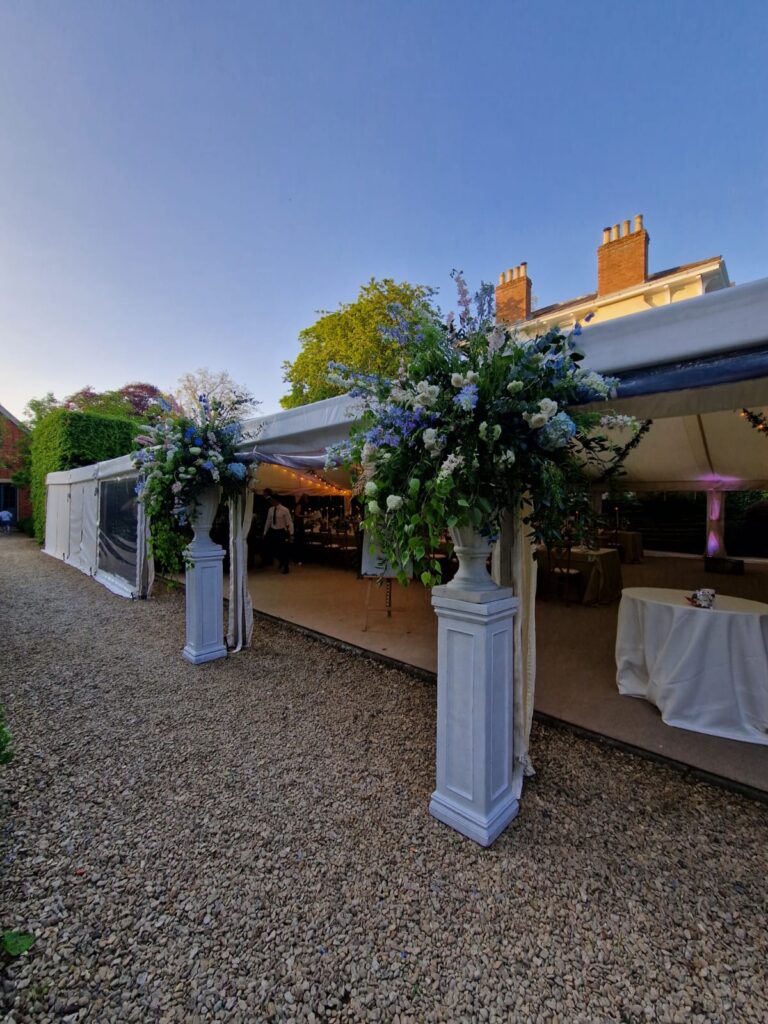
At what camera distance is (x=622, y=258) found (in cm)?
1031

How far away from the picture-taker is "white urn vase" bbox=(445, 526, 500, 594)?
1.81 meters

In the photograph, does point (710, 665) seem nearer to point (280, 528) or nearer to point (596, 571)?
point (596, 571)

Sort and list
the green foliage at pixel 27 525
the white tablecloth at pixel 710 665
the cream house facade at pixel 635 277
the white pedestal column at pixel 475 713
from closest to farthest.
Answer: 1. the white pedestal column at pixel 475 713
2. the white tablecloth at pixel 710 665
3. the cream house facade at pixel 635 277
4. the green foliage at pixel 27 525

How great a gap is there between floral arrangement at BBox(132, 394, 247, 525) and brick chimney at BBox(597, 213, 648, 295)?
35.3 ft

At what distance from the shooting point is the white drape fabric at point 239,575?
13.3ft

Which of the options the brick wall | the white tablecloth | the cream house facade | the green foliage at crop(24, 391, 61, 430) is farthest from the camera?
the green foliage at crop(24, 391, 61, 430)

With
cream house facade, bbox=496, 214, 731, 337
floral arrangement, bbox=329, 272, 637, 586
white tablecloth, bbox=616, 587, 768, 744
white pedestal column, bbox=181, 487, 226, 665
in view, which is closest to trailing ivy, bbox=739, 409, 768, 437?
white tablecloth, bbox=616, 587, 768, 744

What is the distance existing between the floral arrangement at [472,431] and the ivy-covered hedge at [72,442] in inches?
457

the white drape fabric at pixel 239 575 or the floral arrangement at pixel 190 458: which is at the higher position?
the floral arrangement at pixel 190 458

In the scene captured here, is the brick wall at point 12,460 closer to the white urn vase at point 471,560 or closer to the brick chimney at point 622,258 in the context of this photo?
the white urn vase at point 471,560

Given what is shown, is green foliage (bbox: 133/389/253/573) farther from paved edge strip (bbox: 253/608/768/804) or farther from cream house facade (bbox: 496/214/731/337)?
cream house facade (bbox: 496/214/731/337)

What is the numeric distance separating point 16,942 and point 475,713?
1650 mm

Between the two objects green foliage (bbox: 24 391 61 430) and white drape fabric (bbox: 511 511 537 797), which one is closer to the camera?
white drape fabric (bbox: 511 511 537 797)

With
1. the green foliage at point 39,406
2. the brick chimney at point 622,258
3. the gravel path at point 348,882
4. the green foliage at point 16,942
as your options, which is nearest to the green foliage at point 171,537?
the gravel path at point 348,882
